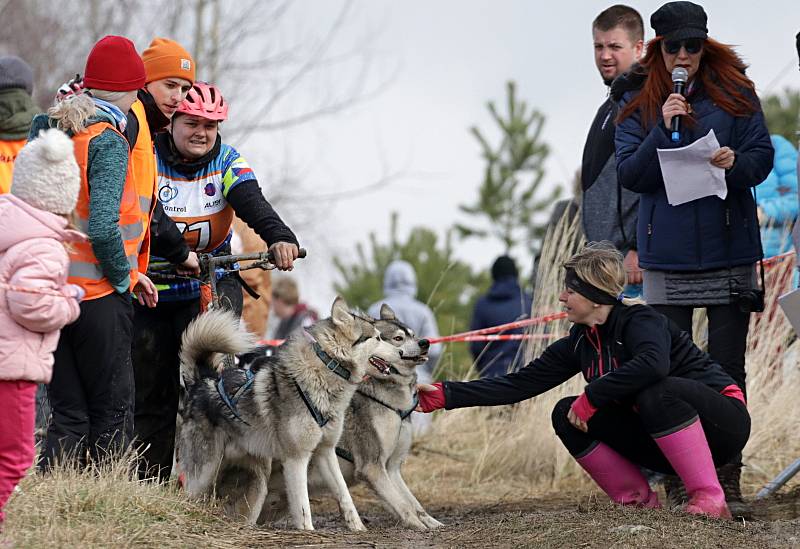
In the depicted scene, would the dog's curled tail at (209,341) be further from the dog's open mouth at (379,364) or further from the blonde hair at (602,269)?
the blonde hair at (602,269)

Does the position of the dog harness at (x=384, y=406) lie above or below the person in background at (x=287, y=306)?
below

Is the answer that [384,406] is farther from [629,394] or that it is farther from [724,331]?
[724,331]

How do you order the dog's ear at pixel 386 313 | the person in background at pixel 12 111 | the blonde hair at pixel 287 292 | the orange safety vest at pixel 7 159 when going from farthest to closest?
the blonde hair at pixel 287 292, the dog's ear at pixel 386 313, the person in background at pixel 12 111, the orange safety vest at pixel 7 159

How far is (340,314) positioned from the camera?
5562 mm

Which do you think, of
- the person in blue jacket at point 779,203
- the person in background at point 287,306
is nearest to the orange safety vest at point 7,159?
the person in blue jacket at point 779,203

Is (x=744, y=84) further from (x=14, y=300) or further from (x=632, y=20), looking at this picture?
(x=14, y=300)

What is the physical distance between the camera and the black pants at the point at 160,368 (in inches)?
217

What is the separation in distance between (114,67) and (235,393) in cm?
163

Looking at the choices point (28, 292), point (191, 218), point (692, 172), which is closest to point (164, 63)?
point (191, 218)

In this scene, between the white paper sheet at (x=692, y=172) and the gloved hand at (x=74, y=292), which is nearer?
the gloved hand at (x=74, y=292)

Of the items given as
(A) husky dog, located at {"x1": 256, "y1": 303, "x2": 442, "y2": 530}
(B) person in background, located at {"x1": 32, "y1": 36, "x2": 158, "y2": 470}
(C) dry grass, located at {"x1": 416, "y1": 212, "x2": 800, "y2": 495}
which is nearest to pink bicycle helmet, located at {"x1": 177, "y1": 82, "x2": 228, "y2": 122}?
(B) person in background, located at {"x1": 32, "y1": 36, "x2": 158, "y2": 470}

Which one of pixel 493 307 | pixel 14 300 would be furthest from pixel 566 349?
pixel 493 307

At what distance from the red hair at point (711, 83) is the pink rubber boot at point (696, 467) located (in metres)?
1.48

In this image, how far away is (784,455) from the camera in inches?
274
